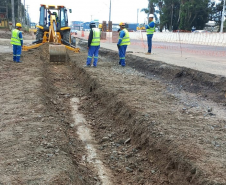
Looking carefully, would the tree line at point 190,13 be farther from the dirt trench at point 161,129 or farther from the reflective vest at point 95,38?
the dirt trench at point 161,129

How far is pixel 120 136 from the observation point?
17.6 feet

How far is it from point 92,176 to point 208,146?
176 cm

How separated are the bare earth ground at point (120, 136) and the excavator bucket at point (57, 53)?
4428mm

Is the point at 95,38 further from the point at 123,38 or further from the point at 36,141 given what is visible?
the point at 36,141

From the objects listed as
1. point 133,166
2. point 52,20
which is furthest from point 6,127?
point 52,20

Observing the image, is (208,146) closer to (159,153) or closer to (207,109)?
(159,153)

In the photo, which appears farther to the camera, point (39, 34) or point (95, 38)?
point (39, 34)

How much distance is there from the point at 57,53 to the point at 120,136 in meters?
7.99

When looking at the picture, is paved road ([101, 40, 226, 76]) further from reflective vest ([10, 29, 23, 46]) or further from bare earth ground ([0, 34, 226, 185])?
reflective vest ([10, 29, 23, 46])

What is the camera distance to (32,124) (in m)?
4.80

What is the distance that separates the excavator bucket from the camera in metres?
12.1

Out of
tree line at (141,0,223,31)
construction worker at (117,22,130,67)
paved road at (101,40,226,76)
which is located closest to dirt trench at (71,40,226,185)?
paved road at (101,40,226,76)

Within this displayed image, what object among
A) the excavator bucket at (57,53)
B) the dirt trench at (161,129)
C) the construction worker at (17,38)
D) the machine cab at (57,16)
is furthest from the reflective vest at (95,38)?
the machine cab at (57,16)

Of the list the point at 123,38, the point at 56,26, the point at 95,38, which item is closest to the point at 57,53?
the point at 95,38
